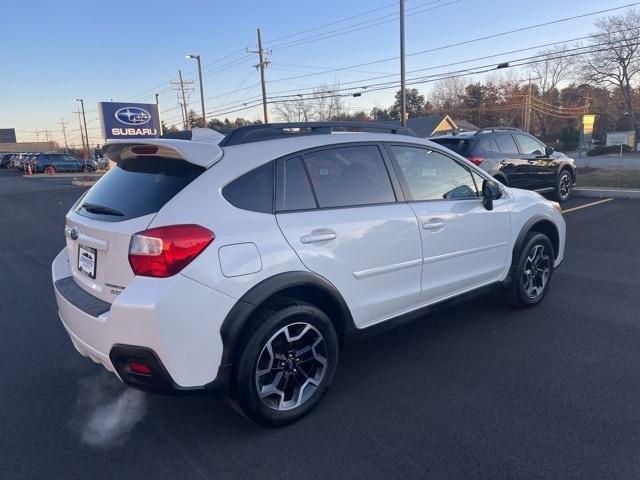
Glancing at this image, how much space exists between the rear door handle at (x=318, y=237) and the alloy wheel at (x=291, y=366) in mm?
512

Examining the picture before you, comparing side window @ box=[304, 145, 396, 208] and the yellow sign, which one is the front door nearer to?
side window @ box=[304, 145, 396, 208]

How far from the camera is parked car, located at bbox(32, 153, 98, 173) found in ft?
132

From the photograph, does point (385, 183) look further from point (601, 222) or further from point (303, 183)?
point (601, 222)

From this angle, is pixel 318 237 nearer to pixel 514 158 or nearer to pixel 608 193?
pixel 514 158

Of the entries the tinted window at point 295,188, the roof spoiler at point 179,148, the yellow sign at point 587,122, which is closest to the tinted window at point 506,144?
the tinted window at point 295,188

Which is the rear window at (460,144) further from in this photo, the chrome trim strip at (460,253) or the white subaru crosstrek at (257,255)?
the white subaru crosstrek at (257,255)

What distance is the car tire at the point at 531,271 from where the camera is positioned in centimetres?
436

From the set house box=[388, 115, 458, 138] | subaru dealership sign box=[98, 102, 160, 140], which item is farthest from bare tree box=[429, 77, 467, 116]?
subaru dealership sign box=[98, 102, 160, 140]

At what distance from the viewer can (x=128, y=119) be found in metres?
30.7

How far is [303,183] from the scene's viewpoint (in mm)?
2926

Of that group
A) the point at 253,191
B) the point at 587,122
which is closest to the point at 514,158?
the point at 253,191

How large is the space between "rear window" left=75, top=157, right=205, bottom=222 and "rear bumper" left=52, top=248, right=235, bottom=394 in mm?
457

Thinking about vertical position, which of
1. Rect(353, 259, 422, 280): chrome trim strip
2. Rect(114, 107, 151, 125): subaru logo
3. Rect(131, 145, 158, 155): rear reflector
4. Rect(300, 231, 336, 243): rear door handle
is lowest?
Rect(353, 259, 422, 280): chrome trim strip

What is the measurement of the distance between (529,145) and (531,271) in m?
6.63
